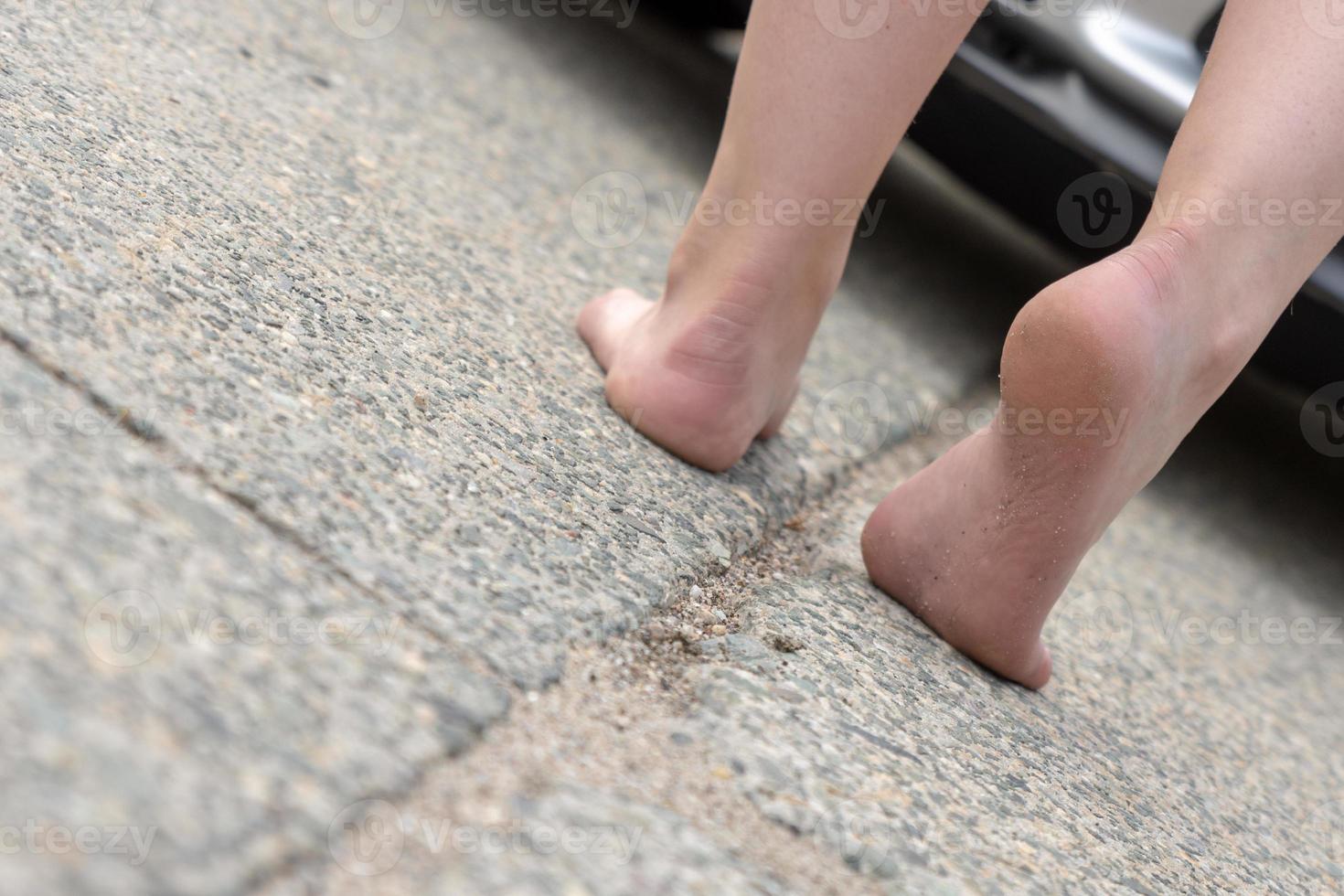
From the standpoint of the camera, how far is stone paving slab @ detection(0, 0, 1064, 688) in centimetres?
71

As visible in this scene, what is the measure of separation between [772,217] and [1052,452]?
0.29 m

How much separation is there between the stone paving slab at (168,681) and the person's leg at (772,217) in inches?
16.5

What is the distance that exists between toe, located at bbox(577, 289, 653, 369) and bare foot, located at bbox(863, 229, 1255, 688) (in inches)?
12.6

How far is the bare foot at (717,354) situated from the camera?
0.97 m

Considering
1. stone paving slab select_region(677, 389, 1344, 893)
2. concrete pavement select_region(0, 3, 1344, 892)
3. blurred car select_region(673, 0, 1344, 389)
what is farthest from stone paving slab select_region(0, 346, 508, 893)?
blurred car select_region(673, 0, 1344, 389)

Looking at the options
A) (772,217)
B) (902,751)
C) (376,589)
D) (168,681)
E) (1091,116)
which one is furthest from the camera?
(1091,116)

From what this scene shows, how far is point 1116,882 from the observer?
755mm

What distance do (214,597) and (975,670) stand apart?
2.02ft

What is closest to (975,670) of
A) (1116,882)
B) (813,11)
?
(1116,882)

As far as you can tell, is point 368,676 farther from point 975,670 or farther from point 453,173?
point 453,173

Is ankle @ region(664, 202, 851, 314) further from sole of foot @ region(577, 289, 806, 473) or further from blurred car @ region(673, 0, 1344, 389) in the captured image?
blurred car @ region(673, 0, 1344, 389)

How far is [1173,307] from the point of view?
792 mm

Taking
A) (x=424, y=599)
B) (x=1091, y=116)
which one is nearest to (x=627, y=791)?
(x=424, y=599)

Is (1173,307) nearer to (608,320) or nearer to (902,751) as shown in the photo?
(902,751)
